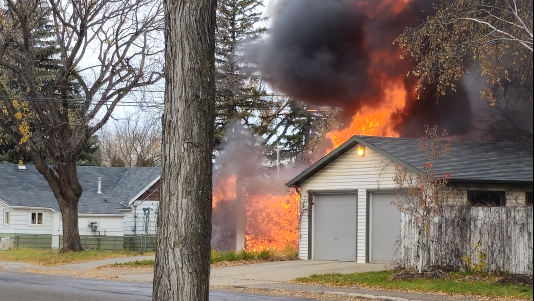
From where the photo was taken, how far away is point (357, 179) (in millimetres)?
22422

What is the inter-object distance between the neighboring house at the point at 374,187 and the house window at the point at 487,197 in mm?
28

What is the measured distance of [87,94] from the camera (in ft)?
89.2

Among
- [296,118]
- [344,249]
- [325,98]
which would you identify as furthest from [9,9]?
[296,118]

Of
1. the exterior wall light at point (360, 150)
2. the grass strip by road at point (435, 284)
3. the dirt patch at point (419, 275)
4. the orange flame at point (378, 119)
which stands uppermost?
the orange flame at point (378, 119)

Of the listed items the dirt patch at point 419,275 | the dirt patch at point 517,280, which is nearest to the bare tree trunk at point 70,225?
the dirt patch at point 419,275

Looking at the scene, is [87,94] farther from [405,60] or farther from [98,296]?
[98,296]

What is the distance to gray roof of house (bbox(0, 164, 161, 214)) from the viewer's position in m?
41.0

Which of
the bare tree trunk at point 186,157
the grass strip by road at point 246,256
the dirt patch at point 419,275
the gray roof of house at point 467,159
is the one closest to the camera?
the bare tree trunk at point 186,157

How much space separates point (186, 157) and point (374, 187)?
58.4 feet

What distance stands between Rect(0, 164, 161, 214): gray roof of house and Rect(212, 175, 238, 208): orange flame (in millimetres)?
15929

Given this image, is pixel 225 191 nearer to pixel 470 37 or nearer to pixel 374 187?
pixel 374 187

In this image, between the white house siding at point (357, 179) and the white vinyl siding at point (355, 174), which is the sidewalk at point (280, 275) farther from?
the white vinyl siding at point (355, 174)

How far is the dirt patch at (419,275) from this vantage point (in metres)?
16.5

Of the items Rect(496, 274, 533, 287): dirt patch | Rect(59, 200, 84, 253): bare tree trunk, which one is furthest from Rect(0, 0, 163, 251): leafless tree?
Rect(496, 274, 533, 287): dirt patch
